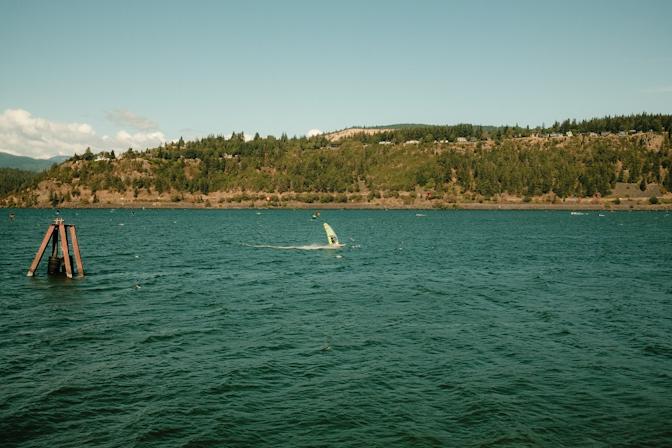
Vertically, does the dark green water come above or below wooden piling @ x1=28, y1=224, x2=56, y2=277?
below

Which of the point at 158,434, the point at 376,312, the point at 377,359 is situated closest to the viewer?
the point at 158,434

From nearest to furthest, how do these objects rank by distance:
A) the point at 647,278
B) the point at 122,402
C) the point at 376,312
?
the point at 122,402
the point at 376,312
the point at 647,278

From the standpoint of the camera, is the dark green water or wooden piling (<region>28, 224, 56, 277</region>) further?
wooden piling (<region>28, 224, 56, 277</region>)

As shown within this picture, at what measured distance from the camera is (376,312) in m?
37.0

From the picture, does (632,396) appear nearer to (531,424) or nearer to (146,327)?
(531,424)

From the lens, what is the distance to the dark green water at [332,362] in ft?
60.4

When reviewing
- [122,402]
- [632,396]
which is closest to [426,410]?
[632,396]

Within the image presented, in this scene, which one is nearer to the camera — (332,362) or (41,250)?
(332,362)

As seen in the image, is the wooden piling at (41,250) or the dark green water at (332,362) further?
the wooden piling at (41,250)

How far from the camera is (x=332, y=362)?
1009 inches

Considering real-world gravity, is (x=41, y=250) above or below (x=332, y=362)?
above

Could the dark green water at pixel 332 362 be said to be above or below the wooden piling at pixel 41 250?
below

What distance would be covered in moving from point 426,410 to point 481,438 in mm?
2613

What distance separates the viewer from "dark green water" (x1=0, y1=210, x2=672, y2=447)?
60.4ft
